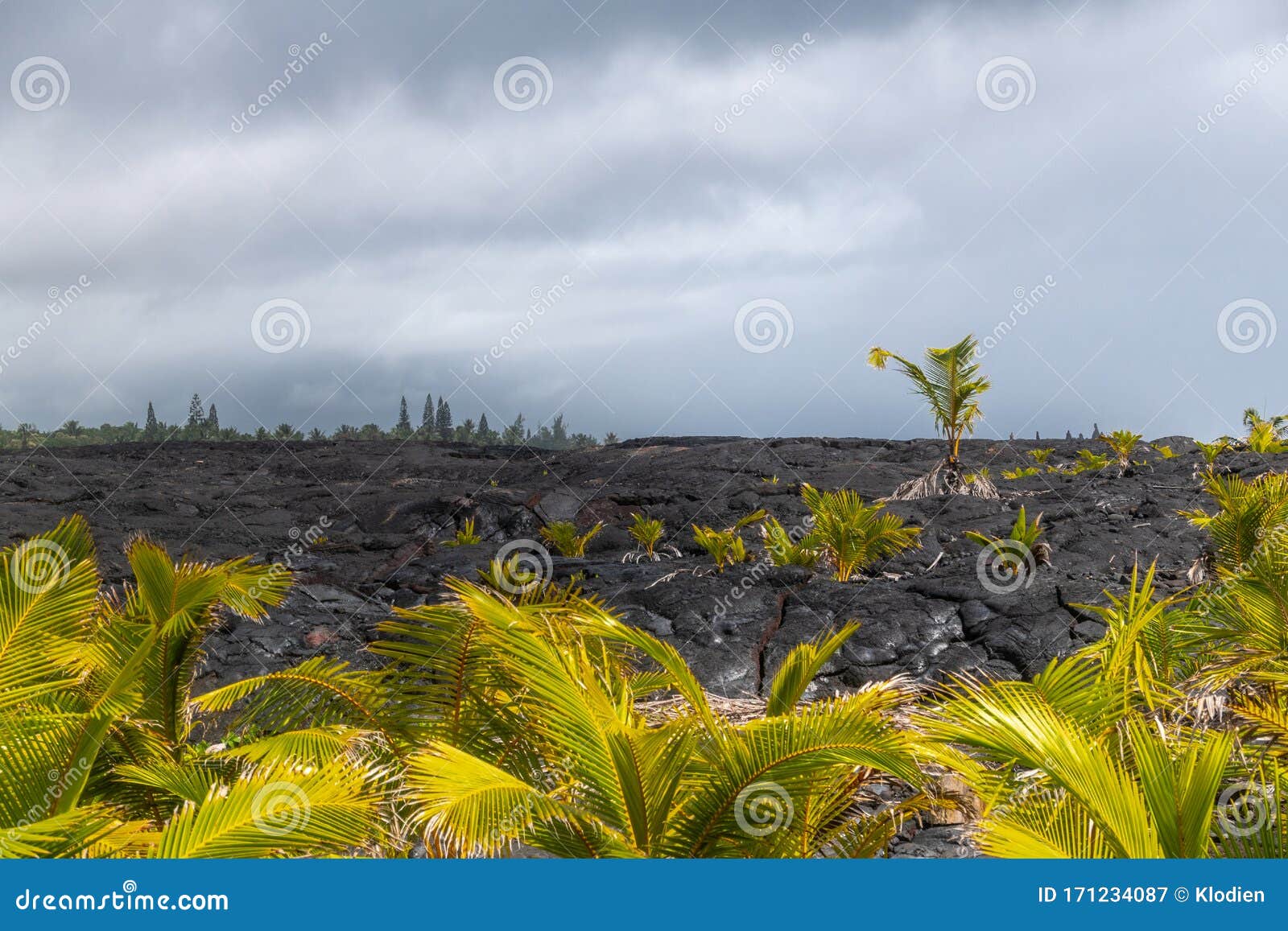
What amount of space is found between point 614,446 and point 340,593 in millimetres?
26337

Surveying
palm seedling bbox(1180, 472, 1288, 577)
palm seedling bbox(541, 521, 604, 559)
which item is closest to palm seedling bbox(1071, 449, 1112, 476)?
palm seedling bbox(541, 521, 604, 559)

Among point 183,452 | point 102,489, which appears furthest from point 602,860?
point 183,452

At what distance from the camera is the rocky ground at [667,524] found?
35.4 ft

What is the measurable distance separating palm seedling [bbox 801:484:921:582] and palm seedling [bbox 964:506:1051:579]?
1233 mm

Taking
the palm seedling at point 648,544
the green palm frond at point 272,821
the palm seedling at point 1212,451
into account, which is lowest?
the green palm frond at point 272,821

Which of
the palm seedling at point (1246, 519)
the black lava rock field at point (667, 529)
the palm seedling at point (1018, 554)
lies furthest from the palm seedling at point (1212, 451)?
the palm seedling at point (1246, 519)

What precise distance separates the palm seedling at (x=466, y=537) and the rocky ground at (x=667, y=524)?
1.16 ft

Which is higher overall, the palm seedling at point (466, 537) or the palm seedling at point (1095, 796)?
the palm seedling at point (466, 537)

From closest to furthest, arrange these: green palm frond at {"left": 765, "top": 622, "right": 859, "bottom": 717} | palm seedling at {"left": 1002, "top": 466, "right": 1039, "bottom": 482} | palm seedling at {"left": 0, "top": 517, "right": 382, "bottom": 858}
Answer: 1. palm seedling at {"left": 0, "top": 517, "right": 382, "bottom": 858}
2. green palm frond at {"left": 765, "top": 622, "right": 859, "bottom": 717}
3. palm seedling at {"left": 1002, "top": 466, "right": 1039, "bottom": 482}

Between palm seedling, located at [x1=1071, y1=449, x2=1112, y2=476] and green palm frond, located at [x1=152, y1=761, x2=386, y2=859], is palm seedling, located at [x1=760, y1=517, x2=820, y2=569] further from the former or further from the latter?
palm seedling, located at [x1=1071, y1=449, x2=1112, y2=476]

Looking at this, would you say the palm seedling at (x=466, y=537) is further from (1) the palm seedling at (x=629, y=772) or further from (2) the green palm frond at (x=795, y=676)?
(1) the palm seedling at (x=629, y=772)

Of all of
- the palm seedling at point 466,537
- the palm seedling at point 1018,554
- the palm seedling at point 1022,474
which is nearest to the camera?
the palm seedling at point 1018,554

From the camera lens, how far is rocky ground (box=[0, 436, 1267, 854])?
10.8m

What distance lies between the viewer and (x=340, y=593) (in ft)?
46.8
